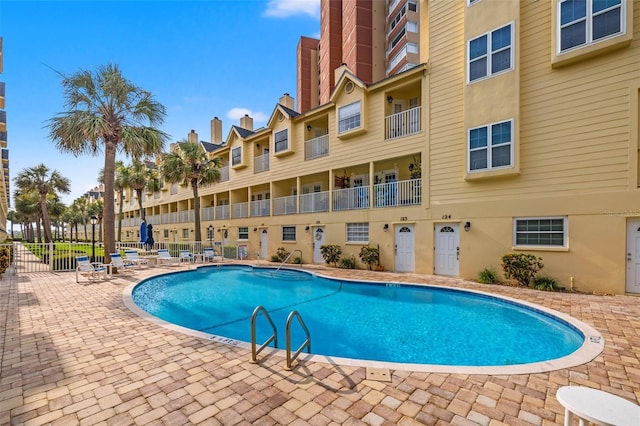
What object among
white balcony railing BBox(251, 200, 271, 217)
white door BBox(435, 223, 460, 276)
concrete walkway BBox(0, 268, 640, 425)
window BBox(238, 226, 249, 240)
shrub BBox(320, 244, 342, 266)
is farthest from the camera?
window BBox(238, 226, 249, 240)

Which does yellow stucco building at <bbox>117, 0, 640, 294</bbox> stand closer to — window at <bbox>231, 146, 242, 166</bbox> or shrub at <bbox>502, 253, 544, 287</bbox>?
shrub at <bbox>502, 253, 544, 287</bbox>

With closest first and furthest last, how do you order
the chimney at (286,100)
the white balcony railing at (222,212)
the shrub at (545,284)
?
the shrub at (545,284), the chimney at (286,100), the white balcony railing at (222,212)

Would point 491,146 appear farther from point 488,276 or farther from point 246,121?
point 246,121

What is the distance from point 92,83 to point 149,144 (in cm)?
322

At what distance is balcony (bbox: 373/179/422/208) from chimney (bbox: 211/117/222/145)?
22701 millimetres

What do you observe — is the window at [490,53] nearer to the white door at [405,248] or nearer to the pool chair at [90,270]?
the white door at [405,248]

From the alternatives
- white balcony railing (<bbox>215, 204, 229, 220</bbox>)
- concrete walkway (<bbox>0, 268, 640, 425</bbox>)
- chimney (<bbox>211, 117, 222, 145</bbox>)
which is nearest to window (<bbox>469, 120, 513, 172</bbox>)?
concrete walkway (<bbox>0, 268, 640, 425</bbox>)

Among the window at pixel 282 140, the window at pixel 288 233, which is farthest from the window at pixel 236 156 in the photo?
the window at pixel 288 233

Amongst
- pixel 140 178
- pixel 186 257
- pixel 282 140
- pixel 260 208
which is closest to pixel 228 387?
pixel 186 257

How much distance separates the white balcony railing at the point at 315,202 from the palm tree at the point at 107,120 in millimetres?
8662

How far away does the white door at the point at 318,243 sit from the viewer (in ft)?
56.6

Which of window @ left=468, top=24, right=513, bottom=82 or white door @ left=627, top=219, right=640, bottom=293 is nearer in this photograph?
white door @ left=627, top=219, right=640, bottom=293

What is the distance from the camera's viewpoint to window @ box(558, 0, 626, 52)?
29.3 ft

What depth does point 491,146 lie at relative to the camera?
36.8 feet
